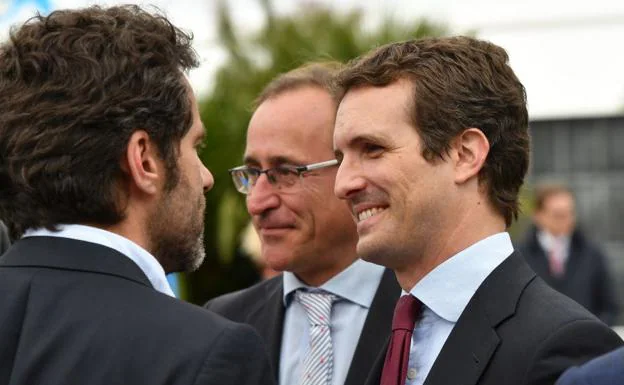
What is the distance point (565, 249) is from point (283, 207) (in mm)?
5880

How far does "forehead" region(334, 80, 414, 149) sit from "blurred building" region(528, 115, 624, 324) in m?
11.0

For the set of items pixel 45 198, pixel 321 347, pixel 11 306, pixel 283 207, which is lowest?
pixel 321 347

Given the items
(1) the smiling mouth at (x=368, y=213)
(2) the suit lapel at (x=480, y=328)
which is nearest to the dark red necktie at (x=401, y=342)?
(2) the suit lapel at (x=480, y=328)

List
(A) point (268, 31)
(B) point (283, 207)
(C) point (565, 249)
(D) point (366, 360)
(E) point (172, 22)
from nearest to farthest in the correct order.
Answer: (E) point (172, 22)
(D) point (366, 360)
(B) point (283, 207)
(C) point (565, 249)
(A) point (268, 31)

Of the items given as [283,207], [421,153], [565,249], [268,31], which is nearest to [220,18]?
[268,31]

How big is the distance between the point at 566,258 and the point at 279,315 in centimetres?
581

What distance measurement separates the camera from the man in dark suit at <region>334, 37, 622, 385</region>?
306 centimetres

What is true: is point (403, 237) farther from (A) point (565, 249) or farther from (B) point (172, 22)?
(A) point (565, 249)

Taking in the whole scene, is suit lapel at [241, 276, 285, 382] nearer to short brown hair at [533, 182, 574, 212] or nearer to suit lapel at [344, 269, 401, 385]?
suit lapel at [344, 269, 401, 385]

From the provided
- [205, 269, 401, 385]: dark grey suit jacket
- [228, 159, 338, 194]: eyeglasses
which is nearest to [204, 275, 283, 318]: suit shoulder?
[205, 269, 401, 385]: dark grey suit jacket

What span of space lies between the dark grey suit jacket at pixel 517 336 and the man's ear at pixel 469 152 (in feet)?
0.87

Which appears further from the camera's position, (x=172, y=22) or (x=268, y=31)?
(x=268, y=31)

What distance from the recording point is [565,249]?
9.55 metres

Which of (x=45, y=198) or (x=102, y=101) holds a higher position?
(x=102, y=101)
